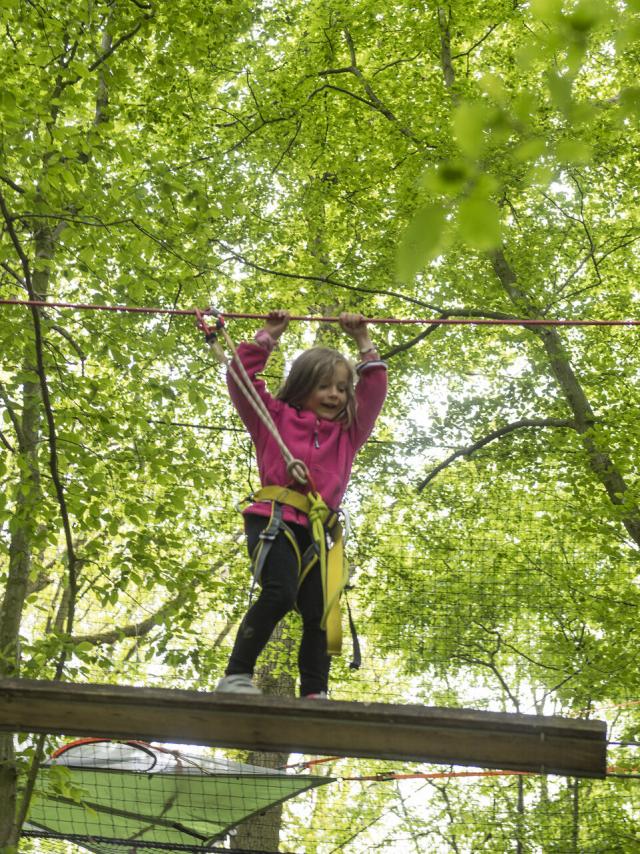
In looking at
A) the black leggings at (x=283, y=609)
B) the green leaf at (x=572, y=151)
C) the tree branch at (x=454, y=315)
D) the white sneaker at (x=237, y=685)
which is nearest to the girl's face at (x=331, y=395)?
the black leggings at (x=283, y=609)

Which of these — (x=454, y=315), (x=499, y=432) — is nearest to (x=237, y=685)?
(x=499, y=432)

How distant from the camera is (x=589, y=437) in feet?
22.4

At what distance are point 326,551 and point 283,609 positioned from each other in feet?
0.68

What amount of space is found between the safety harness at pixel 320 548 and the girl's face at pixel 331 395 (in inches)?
12.1

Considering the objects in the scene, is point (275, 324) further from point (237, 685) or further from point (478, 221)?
point (478, 221)

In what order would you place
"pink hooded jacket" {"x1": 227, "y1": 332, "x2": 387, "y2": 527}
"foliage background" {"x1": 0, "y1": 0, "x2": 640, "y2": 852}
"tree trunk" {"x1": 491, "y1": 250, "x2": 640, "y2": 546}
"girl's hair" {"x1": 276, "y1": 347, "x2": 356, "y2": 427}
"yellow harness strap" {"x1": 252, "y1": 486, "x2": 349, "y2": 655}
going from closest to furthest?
"yellow harness strap" {"x1": 252, "y1": 486, "x2": 349, "y2": 655}
"pink hooded jacket" {"x1": 227, "y1": 332, "x2": 387, "y2": 527}
"girl's hair" {"x1": 276, "y1": 347, "x2": 356, "y2": 427}
"tree trunk" {"x1": 491, "y1": 250, "x2": 640, "y2": 546}
"foliage background" {"x1": 0, "y1": 0, "x2": 640, "y2": 852}

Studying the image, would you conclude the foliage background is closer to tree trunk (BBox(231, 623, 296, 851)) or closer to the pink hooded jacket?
tree trunk (BBox(231, 623, 296, 851))

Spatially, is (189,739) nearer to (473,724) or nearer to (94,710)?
(94,710)

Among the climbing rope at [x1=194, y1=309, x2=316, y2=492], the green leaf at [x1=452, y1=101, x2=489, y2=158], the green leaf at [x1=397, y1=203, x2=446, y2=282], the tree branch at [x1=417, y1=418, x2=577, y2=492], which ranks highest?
the tree branch at [x1=417, y1=418, x2=577, y2=492]

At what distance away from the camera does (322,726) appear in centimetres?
213

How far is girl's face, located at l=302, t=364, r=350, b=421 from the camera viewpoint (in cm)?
286

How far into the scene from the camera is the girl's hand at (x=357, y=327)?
2.90 meters

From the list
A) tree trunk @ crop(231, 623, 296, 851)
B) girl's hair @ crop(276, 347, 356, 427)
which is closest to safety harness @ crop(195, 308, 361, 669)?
girl's hair @ crop(276, 347, 356, 427)

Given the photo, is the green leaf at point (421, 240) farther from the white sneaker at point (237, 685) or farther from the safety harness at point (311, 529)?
the white sneaker at point (237, 685)
